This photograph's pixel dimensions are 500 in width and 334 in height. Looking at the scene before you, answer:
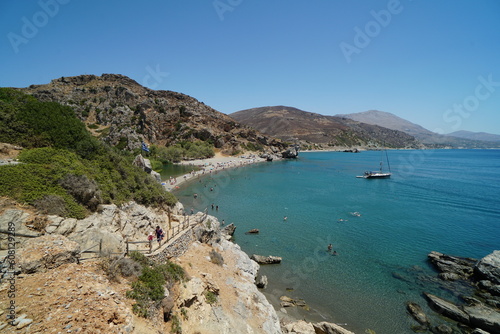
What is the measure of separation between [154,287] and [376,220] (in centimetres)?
3363

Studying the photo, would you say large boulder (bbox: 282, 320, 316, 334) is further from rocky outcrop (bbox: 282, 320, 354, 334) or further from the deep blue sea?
the deep blue sea

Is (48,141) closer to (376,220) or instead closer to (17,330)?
(17,330)

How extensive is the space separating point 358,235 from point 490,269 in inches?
464

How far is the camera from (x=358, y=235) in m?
29.7

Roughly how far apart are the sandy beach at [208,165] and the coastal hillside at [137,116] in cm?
828

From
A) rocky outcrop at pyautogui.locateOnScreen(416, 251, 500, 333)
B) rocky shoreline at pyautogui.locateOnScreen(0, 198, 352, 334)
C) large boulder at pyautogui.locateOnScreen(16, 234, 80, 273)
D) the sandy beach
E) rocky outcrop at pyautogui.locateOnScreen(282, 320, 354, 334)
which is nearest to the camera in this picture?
rocky shoreline at pyautogui.locateOnScreen(0, 198, 352, 334)

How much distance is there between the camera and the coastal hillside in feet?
319

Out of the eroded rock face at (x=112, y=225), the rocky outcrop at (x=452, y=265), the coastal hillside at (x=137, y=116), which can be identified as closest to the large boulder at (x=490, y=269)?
the rocky outcrop at (x=452, y=265)

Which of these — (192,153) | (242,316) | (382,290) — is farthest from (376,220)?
(192,153)

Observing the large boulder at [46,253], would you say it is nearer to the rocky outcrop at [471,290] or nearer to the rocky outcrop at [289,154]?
the rocky outcrop at [471,290]

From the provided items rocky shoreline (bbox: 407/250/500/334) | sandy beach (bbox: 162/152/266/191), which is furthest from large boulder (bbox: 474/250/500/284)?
sandy beach (bbox: 162/152/266/191)

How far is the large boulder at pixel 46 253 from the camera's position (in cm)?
865

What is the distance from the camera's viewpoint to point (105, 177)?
17.7 meters

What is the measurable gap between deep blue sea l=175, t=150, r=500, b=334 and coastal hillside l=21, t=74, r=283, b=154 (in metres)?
58.0
